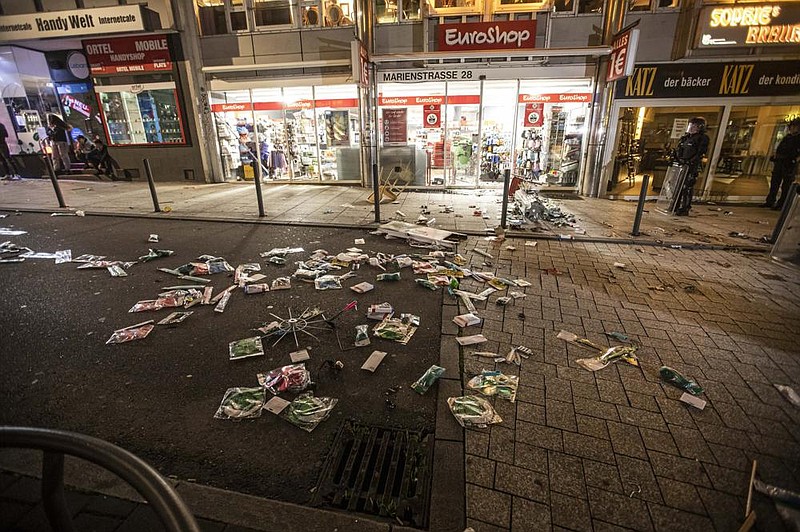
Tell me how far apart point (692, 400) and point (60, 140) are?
22019mm

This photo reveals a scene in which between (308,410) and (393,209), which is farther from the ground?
(393,209)

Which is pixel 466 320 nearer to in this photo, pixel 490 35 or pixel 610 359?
pixel 610 359

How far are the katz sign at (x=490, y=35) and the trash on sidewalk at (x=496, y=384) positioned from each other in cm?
1070

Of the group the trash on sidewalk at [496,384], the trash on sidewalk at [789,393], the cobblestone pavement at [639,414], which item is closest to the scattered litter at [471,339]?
the cobblestone pavement at [639,414]

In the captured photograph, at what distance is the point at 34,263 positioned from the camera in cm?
600

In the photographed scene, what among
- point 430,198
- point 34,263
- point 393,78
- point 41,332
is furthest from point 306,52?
point 41,332

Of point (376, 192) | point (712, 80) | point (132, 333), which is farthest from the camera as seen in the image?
point (712, 80)

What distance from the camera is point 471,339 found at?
12.5 ft

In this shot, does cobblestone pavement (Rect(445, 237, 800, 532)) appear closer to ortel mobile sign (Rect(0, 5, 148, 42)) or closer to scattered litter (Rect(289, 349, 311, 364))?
scattered litter (Rect(289, 349, 311, 364))

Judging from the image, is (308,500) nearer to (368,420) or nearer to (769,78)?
(368,420)

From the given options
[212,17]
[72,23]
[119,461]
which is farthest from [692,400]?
[72,23]

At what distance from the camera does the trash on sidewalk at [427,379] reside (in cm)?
309

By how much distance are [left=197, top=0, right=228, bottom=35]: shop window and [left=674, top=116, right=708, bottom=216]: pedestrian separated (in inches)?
563

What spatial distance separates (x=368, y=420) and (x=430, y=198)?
935 centimetres
